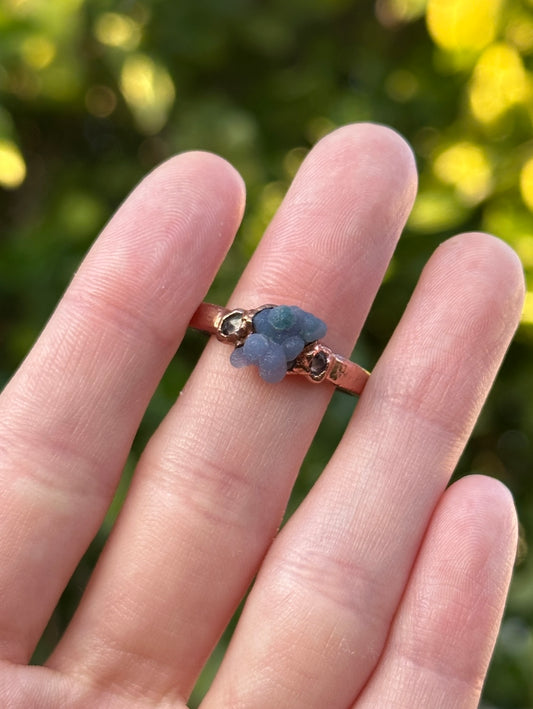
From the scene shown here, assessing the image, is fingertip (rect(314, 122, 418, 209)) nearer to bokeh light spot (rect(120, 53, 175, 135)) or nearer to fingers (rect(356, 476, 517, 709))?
bokeh light spot (rect(120, 53, 175, 135))

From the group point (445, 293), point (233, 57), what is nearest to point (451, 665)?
point (445, 293)

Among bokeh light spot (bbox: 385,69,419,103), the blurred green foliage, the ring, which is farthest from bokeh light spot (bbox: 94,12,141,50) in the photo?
the ring

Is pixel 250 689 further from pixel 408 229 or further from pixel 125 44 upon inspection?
pixel 125 44

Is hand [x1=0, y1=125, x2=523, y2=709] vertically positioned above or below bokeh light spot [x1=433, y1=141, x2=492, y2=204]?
below

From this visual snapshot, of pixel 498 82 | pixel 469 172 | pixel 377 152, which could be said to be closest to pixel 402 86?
pixel 498 82

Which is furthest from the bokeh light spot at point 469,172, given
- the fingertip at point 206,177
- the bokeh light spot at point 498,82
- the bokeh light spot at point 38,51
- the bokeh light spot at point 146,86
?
the bokeh light spot at point 38,51

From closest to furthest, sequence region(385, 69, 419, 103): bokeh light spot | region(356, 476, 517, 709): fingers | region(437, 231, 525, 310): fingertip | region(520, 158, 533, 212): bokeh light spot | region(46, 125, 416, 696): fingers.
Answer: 1. region(356, 476, 517, 709): fingers
2. region(46, 125, 416, 696): fingers
3. region(437, 231, 525, 310): fingertip
4. region(520, 158, 533, 212): bokeh light spot
5. region(385, 69, 419, 103): bokeh light spot

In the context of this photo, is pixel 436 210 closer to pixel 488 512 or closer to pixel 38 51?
pixel 488 512
